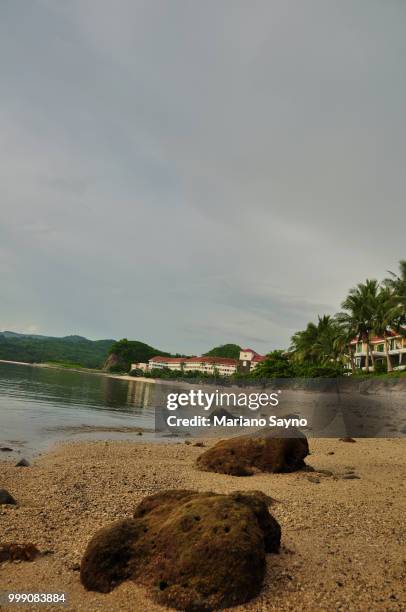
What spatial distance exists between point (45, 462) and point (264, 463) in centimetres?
767

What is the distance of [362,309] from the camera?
5859 centimetres

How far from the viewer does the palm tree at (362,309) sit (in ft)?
191

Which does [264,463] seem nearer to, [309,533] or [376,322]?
[309,533]

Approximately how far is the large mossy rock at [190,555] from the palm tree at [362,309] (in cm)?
5580

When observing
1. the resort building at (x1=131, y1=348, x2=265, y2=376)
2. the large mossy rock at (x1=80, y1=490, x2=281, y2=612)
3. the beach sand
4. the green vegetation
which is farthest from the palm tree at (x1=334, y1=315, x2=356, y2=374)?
the resort building at (x1=131, y1=348, x2=265, y2=376)

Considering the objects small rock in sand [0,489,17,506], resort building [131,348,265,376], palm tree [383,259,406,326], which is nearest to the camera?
small rock in sand [0,489,17,506]

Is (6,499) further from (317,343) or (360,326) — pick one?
(317,343)

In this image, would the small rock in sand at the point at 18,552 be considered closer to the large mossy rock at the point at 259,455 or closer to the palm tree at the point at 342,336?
the large mossy rock at the point at 259,455

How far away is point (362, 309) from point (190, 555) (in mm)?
57273

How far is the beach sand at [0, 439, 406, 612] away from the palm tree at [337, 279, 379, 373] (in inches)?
1735

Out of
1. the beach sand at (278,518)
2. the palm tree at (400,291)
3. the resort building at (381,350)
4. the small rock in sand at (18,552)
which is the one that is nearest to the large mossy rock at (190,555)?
the beach sand at (278,518)

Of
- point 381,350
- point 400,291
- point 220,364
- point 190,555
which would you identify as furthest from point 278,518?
point 220,364

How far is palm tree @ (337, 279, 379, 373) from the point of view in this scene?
5819cm

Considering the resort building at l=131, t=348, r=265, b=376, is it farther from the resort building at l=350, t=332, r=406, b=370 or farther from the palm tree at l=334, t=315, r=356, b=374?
the palm tree at l=334, t=315, r=356, b=374
